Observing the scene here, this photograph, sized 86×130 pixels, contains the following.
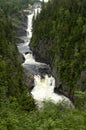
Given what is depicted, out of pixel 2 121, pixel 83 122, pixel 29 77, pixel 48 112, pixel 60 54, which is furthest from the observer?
pixel 60 54

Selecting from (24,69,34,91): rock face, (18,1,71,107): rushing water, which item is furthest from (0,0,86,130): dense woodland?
(24,69,34,91): rock face

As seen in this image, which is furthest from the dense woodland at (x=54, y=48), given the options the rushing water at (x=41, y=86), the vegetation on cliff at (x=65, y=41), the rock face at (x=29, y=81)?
the rock face at (x=29, y=81)

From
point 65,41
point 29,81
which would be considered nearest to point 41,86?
point 29,81

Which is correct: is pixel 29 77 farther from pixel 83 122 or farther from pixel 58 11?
pixel 83 122

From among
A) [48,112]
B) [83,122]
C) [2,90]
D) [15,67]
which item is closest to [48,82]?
[15,67]

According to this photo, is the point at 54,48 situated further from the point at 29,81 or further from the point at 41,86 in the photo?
the point at 29,81

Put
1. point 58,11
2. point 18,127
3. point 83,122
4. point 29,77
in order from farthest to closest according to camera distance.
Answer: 1. point 58,11
2. point 29,77
3. point 18,127
4. point 83,122

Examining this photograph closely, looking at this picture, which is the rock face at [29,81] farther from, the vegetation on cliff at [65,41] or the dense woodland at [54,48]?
the vegetation on cliff at [65,41]

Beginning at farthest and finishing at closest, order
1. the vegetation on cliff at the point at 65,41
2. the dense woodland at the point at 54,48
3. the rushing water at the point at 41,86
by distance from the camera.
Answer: the vegetation on cliff at the point at 65,41 < the rushing water at the point at 41,86 < the dense woodland at the point at 54,48
